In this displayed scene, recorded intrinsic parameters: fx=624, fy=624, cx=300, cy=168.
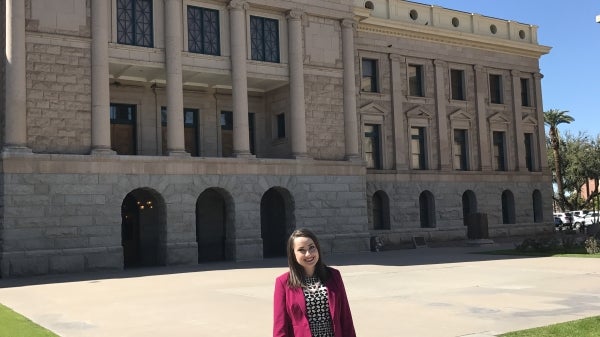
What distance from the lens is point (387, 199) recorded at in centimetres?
3800

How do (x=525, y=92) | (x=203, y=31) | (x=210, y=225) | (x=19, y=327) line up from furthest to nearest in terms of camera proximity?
(x=525, y=92) < (x=210, y=225) < (x=203, y=31) < (x=19, y=327)

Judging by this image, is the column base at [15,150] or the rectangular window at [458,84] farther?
the rectangular window at [458,84]

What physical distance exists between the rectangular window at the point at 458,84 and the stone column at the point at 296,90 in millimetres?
14644

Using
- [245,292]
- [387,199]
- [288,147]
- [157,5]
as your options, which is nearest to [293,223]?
[288,147]

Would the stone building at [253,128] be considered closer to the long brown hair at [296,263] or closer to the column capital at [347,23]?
the column capital at [347,23]

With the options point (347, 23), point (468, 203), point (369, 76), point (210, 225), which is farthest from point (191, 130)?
point (468, 203)

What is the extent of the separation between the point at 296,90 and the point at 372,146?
8403mm

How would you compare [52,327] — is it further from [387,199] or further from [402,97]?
[402,97]

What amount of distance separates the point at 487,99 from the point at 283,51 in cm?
1799

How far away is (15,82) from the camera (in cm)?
2473

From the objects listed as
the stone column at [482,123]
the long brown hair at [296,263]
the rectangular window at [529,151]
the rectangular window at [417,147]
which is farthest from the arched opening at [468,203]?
the long brown hair at [296,263]

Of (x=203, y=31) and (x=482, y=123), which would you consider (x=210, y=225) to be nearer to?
(x=203, y=31)

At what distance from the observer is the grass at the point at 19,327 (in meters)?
11.3

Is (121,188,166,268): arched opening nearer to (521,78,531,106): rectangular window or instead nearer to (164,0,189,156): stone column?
(164,0,189,156): stone column
